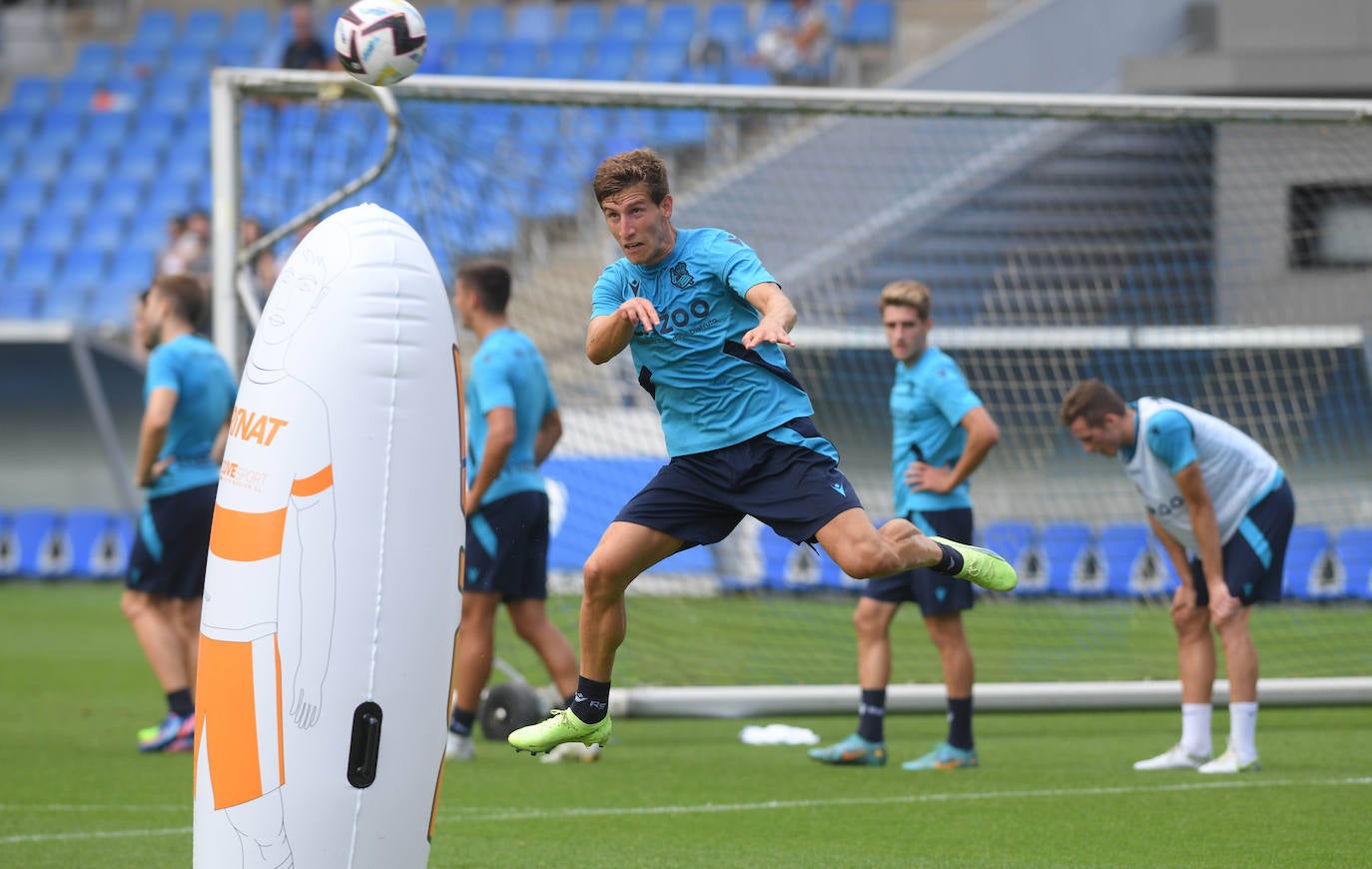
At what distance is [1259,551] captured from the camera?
291 inches

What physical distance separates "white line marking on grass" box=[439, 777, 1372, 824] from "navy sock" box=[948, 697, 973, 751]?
27.9 inches

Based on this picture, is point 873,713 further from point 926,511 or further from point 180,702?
point 180,702

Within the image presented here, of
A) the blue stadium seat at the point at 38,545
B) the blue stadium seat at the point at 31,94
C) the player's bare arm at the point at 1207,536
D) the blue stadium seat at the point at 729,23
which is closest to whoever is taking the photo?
the player's bare arm at the point at 1207,536

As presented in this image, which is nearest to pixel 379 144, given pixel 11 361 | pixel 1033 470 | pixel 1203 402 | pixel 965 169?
pixel 11 361

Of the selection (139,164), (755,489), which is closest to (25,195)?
(139,164)

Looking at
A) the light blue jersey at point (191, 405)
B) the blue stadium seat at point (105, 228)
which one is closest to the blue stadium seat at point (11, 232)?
the blue stadium seat at point (105, 228)

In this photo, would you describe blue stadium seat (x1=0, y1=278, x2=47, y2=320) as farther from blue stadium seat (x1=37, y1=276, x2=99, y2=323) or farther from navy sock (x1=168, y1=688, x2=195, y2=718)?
navy sock (x1=168, y1=688, x2=195, y2=718)

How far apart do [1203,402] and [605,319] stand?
9.43 m

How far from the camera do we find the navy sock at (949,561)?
5353mm

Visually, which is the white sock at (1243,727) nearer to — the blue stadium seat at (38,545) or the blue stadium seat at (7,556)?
the blue stadium seat at (38,545)

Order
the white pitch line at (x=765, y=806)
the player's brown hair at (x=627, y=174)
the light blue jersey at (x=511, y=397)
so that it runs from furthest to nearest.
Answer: the light blue jersey at (x=511, y=397), the white pitch line at (x=765, y=806), the player's brown hair at (x=627, y=174)

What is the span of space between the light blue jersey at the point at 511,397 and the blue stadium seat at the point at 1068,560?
793 cm

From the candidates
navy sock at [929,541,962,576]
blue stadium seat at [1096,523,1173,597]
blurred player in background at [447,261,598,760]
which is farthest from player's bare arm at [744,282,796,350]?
blue stadium seat at [1096,523,1173,597]

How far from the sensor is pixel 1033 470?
13852mm
